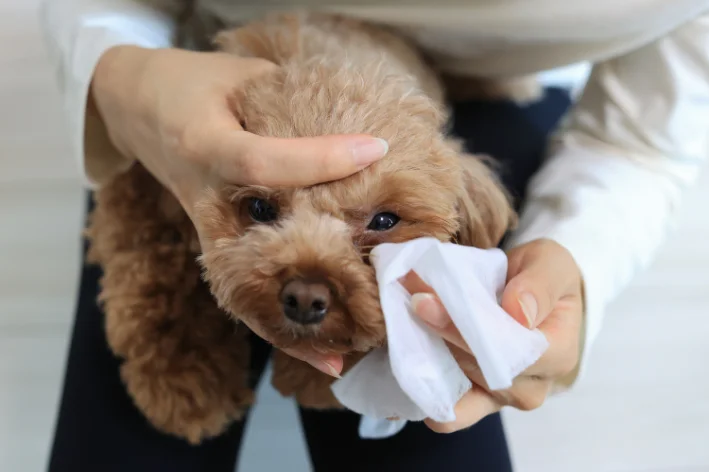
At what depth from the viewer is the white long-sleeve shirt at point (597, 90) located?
854mm

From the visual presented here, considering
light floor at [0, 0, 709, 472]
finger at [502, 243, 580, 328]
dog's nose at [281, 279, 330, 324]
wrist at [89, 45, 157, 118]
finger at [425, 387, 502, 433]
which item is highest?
wrist at [89, 45, 157, 118]

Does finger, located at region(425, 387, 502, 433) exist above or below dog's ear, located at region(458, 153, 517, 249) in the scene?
below

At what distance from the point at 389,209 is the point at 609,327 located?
2.89ft

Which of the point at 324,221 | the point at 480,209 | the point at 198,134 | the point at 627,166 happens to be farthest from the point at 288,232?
the point at 627,166

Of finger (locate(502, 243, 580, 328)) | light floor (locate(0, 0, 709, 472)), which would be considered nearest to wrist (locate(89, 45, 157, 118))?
finger (locate(502, 243, 580, 328))

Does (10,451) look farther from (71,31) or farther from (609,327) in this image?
(609,327)

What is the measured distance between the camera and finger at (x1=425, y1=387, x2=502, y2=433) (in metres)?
0.68

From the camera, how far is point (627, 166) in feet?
3.02

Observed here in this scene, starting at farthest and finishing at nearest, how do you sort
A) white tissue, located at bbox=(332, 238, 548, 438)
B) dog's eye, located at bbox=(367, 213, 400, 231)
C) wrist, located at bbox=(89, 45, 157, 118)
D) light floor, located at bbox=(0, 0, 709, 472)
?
light floor, located at bbox=(0, 0, 709, 472) < wrist, located at bbox=(89, 45, 157, 118) < dog's eye, located at bbox=(367, 213, 400, 231) < white tissue, located at bbox=(332, 238, 548, 438)

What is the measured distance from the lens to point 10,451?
3.77 feet

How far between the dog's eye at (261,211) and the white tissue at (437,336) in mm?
119

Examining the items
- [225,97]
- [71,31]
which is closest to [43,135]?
[71,31]

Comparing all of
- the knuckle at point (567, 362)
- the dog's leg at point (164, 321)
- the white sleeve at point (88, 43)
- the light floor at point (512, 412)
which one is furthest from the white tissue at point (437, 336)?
the light floor at point (512, 412)

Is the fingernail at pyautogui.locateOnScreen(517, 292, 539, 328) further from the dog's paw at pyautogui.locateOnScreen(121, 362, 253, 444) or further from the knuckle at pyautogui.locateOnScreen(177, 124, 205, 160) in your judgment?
the dog's paw at pyautogui.locateOnScreen(121, 362, 253, 444)
